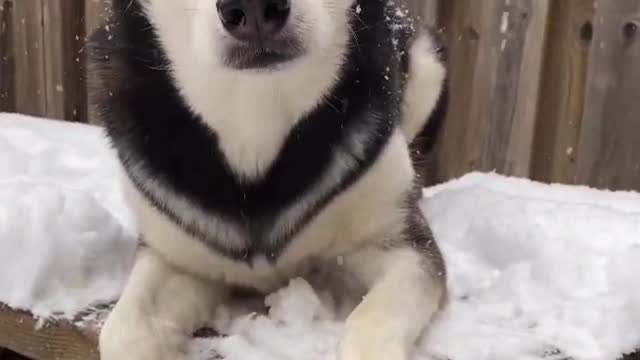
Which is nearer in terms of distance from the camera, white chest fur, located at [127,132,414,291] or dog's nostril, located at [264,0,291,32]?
dog's nostril, located at [264,0,291,32]

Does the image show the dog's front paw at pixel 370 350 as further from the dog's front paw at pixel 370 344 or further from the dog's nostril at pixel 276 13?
the dog's nostril at pixel 276 13

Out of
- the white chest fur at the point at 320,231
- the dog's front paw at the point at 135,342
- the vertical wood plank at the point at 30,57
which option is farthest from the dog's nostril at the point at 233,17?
the vertical wood plank at the point at 30,57

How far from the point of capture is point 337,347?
127 centimetres

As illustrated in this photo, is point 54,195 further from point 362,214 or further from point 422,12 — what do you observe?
point 422,12

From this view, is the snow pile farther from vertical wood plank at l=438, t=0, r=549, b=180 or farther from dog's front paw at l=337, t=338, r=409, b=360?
vertical wood plank at l=438, t=0, r=549, b=180

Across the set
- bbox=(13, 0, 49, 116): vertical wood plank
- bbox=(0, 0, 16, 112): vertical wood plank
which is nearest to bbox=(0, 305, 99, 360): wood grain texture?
bbox=(13, 0, 49, 116): vertical wood plank

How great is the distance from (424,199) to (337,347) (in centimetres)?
86

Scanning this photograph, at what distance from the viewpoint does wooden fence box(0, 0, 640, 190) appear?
7.80ft

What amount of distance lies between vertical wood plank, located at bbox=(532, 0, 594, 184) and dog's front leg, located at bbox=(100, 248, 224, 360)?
1294mm

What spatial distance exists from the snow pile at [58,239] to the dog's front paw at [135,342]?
0.54 ft

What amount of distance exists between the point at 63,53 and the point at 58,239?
168cm

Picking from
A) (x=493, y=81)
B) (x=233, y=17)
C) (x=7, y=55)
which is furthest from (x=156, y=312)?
(x=7, y=55)

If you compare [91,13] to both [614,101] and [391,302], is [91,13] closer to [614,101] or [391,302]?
[614,101]

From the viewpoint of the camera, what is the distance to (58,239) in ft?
5.37
